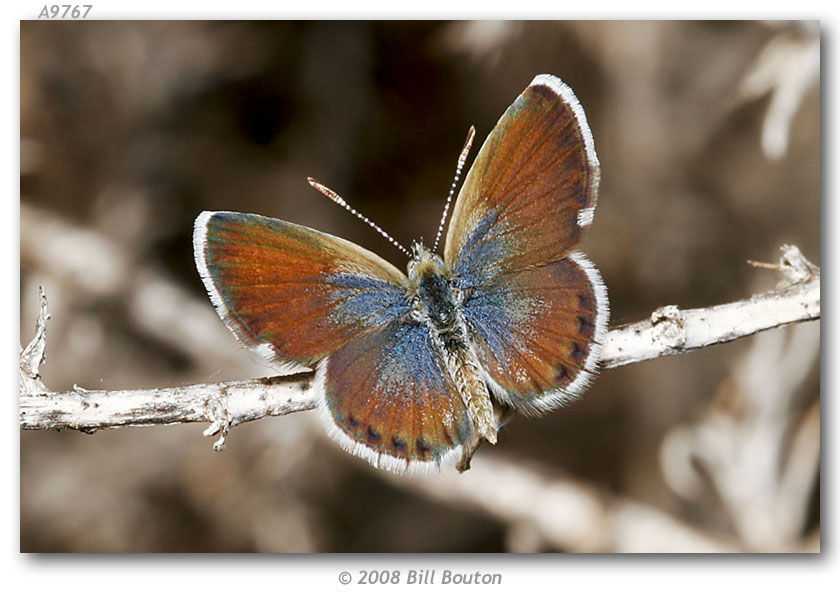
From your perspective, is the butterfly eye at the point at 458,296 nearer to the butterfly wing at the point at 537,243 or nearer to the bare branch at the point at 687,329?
the butterfly wing at the point at 537,243

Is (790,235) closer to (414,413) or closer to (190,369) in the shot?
(414,413)

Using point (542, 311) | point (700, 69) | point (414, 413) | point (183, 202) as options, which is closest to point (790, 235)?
point (700, 69)

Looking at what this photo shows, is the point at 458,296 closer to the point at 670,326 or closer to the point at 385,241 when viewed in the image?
the point at 670,326

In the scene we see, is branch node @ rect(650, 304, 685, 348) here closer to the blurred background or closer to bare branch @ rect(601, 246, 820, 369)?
bare branch @ rect(601, 246, 820, 369)

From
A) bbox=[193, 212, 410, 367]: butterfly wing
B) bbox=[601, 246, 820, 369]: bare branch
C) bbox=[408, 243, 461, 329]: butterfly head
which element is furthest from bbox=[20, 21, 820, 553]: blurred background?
bbox=[193, 212, 410, 367]: butterfly wing

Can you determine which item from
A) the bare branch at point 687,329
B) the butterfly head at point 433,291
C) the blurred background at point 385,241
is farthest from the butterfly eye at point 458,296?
the blurred background at point 385,241
